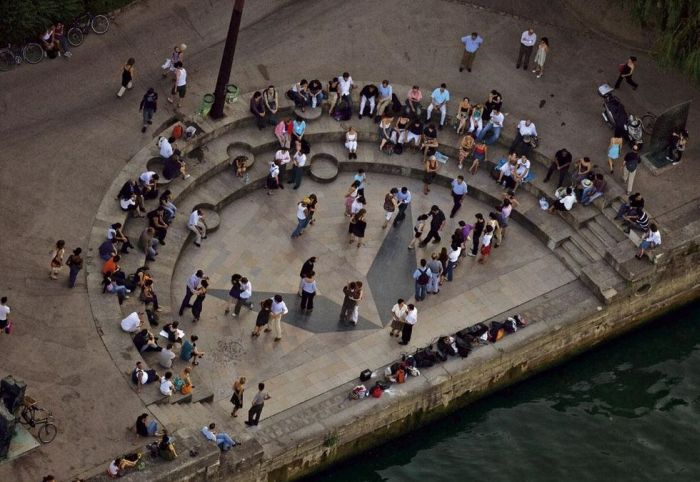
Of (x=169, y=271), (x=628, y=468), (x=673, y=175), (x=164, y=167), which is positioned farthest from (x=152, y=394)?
(x=673, y=175)

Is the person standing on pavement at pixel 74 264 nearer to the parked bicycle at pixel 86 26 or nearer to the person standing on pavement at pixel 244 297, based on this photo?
the person standing on pavement at pixel 244 297

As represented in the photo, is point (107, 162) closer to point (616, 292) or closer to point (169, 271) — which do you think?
point (169, 271)

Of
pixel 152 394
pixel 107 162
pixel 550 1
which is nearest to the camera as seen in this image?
pixel 152 394

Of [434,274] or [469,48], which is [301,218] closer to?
[434,274]

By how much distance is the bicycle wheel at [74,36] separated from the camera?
61.8 metres

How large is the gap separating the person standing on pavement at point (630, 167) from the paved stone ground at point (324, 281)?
4073mm

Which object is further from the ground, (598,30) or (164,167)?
(598,30)

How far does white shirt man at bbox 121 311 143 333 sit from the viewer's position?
5188 centimetres

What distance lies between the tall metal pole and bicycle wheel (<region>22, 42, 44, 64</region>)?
6.77m

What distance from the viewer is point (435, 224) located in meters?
58.2

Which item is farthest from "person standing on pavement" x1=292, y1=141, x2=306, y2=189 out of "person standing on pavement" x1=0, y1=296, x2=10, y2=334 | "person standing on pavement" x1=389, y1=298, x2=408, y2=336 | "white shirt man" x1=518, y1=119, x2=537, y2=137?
"person standing on pavement" x1=0, y1=296, x2=10, y2=334

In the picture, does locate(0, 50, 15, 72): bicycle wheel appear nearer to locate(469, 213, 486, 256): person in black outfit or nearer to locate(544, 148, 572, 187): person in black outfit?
locate(469, 213, 486, 256): person in black outfit

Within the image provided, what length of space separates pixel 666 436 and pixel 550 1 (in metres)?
19.6

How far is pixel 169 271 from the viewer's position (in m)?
55.7
